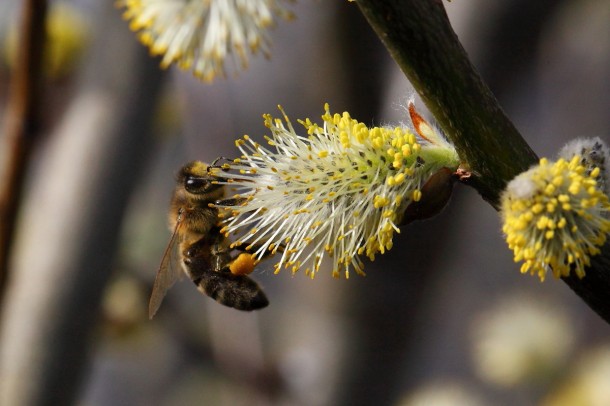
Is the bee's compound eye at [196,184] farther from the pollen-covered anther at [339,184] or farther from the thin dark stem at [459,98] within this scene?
the thin dark stem at [459,98]

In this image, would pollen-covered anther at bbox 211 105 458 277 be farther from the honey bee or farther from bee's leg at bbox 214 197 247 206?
the honey bee

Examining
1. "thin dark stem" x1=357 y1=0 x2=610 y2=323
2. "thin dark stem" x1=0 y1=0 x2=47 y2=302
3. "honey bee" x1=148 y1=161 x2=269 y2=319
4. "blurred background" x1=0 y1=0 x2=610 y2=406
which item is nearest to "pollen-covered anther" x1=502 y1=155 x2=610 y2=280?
"thin dark stem" x1=357 y1=0 x2=610 y2=323

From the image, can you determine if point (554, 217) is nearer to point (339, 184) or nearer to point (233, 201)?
point (339, 184)

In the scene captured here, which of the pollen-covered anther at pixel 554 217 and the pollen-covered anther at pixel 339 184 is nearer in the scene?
the pollen-covered anther at pixel 554 217

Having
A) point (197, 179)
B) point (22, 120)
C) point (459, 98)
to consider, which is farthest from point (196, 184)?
point (459, 98)

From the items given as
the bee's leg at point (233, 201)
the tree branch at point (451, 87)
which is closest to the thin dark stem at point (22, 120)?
the bee's leg at point (233, 201)

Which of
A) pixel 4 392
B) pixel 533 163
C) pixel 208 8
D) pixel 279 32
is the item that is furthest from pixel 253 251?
pixel 279 32

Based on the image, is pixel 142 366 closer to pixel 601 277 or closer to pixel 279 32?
pixel 279 32
